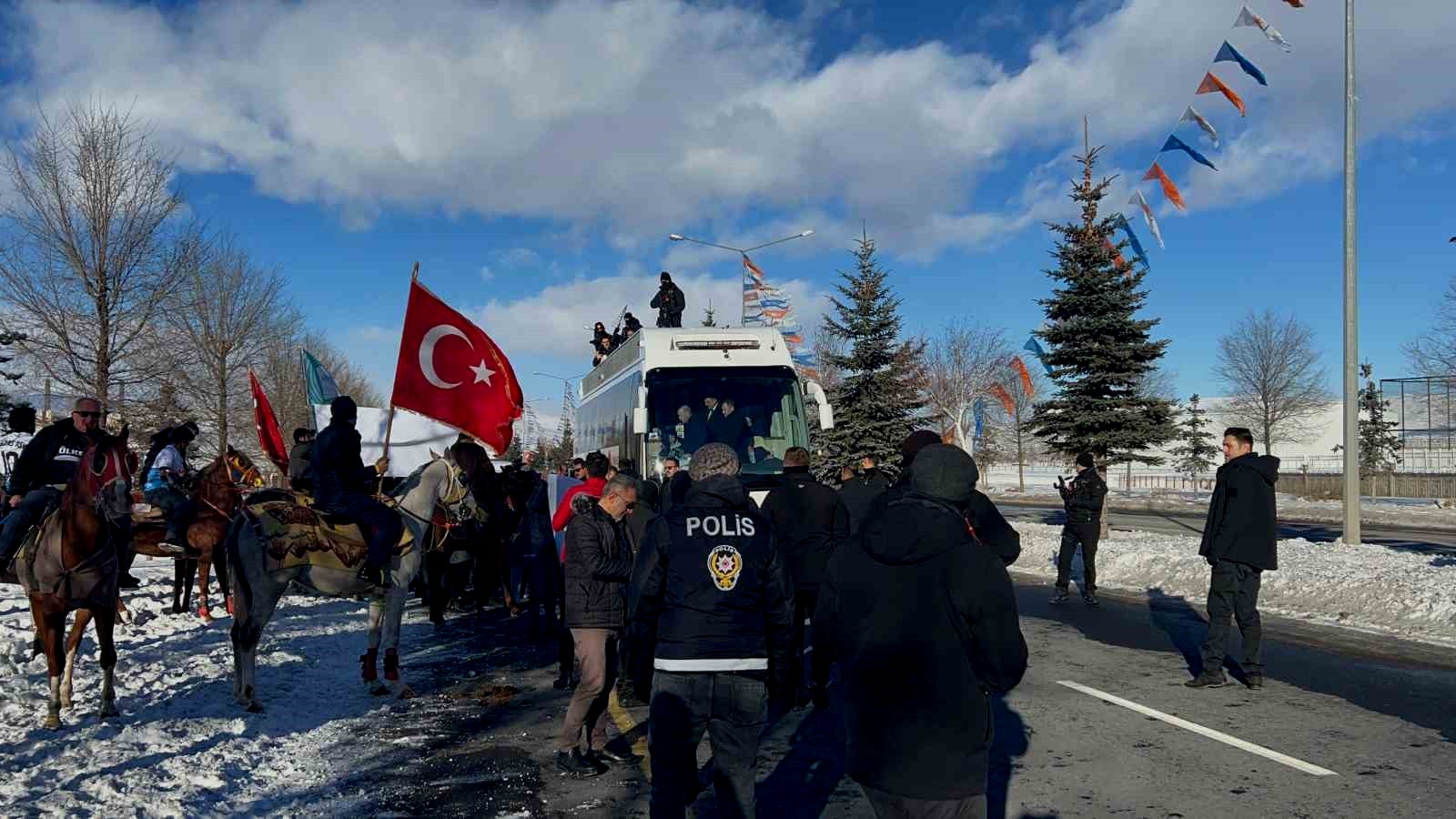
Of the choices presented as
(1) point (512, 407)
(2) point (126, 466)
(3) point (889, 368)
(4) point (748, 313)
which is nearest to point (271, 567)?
(2) point (126, 466)

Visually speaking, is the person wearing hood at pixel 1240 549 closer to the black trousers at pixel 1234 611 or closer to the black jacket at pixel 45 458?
the black trousers at pixel 1234 611

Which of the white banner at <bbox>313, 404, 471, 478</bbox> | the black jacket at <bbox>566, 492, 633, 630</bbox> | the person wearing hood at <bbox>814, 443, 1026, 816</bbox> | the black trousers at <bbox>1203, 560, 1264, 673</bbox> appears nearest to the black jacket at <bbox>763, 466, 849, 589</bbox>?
the black jacket at <bbox>566, 492, 633, 630</bbox>

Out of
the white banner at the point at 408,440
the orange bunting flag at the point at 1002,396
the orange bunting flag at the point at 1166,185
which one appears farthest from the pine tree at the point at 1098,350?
the orange bunting flag at the point at 1002,396

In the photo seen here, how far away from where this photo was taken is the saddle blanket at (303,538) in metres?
8.52

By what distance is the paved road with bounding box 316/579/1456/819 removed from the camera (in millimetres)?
5695

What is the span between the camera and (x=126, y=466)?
26.0 ft

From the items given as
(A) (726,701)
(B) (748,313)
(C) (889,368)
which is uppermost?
(B) (748,313)

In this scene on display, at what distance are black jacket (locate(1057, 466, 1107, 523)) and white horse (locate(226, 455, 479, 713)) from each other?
26.9ft

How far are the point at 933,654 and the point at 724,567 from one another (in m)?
1.50

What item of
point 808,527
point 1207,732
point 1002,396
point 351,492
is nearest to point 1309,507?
point 1002,396

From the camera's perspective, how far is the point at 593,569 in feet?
20.6

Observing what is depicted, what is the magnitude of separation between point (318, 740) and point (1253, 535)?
7.68 meters

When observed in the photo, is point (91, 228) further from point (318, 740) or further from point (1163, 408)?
point (1163, 408)

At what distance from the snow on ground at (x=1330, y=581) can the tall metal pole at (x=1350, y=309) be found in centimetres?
82
